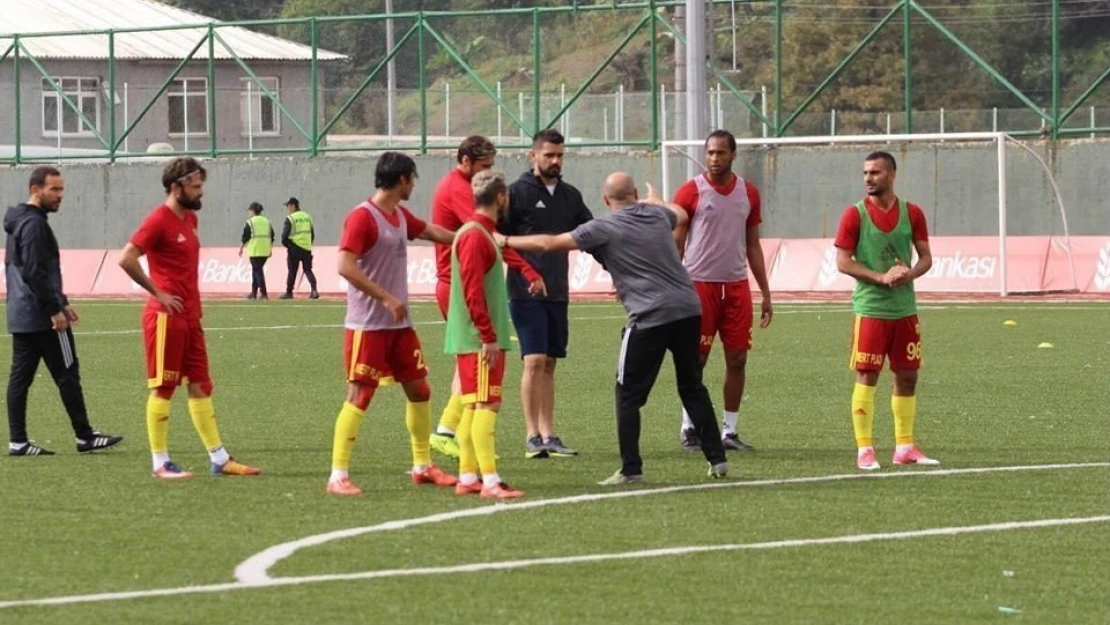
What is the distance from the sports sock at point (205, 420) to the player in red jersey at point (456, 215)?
4.69 feet

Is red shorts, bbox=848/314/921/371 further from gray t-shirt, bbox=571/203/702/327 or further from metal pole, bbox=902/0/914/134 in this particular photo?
metal pole, bbox=902/0/914/134

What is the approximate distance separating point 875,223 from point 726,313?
1.49m

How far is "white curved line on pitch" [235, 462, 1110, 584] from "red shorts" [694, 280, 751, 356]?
1.85 meters

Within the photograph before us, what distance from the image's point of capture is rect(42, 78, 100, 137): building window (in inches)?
1833

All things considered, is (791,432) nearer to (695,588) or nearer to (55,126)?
(695,588)

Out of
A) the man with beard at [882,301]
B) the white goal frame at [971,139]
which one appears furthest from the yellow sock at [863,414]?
the white goal frame at [971,139]

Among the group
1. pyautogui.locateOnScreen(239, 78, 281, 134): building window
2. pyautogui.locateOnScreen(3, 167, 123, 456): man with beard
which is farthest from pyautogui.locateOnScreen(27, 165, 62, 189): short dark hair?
pyautogui.locateOnScreen(239, 78, 281, 134): building window

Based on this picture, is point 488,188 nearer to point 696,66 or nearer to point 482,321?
point 482,321

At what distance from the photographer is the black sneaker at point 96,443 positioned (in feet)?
44.9

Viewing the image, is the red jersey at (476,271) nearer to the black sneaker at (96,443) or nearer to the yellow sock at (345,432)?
the yellow sock at (345,432)

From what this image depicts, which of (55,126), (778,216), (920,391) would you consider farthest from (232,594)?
(55,126)

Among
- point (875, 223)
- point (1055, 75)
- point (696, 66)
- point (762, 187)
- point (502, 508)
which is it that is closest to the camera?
point (502, 508)

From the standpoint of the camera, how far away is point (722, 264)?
529 inches

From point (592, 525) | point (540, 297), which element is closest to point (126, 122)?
point (540, 297)
